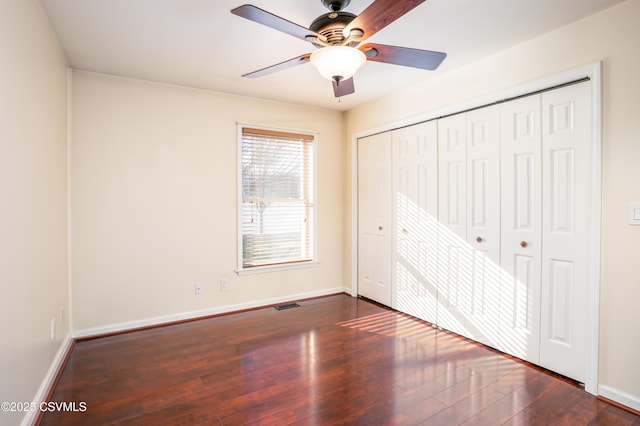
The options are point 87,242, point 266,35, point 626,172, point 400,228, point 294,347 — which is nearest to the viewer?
point 626,172

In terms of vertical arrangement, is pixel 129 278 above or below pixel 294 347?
above

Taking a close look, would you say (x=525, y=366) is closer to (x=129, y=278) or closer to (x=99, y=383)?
(x=99, y=383)

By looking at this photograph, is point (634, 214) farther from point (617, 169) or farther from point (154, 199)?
point (154, 199)

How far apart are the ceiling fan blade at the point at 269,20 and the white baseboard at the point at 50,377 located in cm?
235

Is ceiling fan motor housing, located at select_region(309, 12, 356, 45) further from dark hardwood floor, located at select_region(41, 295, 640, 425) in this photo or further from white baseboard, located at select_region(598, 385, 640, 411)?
white baseboard, located at select_region(598, 385, 640, 411)

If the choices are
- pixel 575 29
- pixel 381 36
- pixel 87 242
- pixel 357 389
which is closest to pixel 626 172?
pixel 575 29

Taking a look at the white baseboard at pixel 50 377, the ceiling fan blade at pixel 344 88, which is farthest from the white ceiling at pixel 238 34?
the white baseboard at pixel 50 377

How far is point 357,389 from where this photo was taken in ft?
7.26

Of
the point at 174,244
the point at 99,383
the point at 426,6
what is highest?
the point at 426,6

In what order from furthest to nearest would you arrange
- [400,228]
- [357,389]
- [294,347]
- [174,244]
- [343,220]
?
[343,220], [400,228], [174,244], [294,347], [357,389]

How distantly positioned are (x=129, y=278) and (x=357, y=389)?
2.46 m

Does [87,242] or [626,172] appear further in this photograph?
[87,242]

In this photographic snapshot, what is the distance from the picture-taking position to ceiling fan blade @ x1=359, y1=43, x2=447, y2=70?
1.89 metres

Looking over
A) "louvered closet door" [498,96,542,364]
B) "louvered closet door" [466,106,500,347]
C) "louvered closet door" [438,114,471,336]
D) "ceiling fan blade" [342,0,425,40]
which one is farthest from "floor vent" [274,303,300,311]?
"ceiling fan blade" [342,0,425,40]
